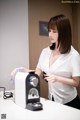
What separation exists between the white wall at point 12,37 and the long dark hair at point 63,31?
80 cm

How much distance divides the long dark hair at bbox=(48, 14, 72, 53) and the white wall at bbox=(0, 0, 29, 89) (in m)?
0.80

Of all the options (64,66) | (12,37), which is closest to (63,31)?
(64,66)

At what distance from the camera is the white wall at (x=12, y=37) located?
2.30 meters

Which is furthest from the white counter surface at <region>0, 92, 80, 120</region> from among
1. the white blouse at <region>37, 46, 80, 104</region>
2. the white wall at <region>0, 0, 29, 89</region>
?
the white wall at <region>0, 0, 29, 89</region>

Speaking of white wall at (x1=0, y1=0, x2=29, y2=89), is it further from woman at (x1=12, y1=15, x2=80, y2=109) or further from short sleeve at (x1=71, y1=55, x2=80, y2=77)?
short sleeve at (x1=71, y1=55, x2=80, y2=77)

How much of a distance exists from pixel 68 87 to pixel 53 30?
50 cm

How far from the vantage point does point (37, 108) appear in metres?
1.22

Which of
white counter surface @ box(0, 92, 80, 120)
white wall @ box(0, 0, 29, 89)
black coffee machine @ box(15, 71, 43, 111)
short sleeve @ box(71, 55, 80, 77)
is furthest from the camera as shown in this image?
white wall @ box(0, 0, 29, 89)

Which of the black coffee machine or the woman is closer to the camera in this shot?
the black coffee machine

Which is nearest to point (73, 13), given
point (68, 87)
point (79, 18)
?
point (79, 18)

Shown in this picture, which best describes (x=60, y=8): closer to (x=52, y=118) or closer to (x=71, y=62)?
(x=71, y=62)

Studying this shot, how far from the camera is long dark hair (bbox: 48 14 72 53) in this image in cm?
163

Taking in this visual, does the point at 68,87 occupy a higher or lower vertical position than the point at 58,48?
lower

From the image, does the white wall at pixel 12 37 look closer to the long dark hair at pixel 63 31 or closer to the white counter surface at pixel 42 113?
the long dark hair at pixel 63 31
